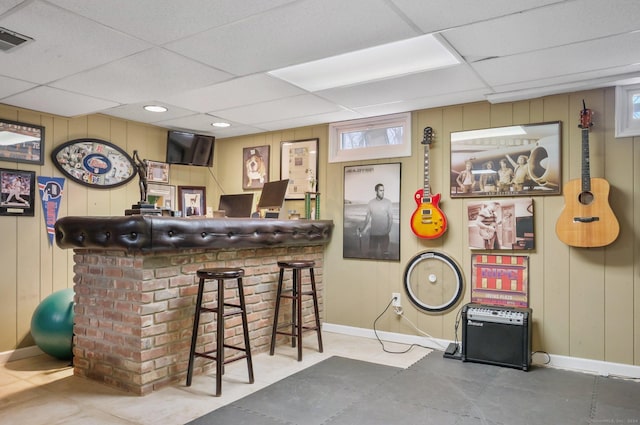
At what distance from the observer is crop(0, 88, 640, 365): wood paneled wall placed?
3264mm

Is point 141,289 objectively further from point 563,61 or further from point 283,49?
point 563,61

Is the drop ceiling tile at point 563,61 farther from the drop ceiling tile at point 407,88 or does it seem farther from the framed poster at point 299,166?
the framed poster at point 299,166

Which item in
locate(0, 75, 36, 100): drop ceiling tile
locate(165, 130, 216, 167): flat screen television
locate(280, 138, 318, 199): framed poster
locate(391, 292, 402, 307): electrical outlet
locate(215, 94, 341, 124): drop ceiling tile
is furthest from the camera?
locate(165, 130, 216, 167): flat screen television

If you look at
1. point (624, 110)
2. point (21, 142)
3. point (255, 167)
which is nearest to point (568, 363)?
point (624, 110)

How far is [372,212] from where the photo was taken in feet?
14.3

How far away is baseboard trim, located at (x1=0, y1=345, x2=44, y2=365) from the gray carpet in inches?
85.2

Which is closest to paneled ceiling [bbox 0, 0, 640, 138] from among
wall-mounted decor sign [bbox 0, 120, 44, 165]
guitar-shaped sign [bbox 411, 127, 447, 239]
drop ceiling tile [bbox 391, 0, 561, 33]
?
drop ceiling tile [bbox 391, 0, 561, 33]

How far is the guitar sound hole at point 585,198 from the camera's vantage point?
3287 millimetres

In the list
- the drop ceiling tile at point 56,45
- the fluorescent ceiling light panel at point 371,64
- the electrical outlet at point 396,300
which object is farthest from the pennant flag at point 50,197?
the electrical outlet at point 396,300

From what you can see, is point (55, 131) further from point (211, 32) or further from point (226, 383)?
point (226, 383)

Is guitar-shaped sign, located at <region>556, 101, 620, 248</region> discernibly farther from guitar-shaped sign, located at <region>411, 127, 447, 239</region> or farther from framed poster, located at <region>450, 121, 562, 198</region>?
guitar-shaped sign, located at <region>411, 127, 447, 239</region>

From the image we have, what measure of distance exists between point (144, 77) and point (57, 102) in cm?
105

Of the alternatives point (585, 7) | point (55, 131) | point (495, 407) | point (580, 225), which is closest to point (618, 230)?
point (580, 225)

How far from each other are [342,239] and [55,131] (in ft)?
9.29
